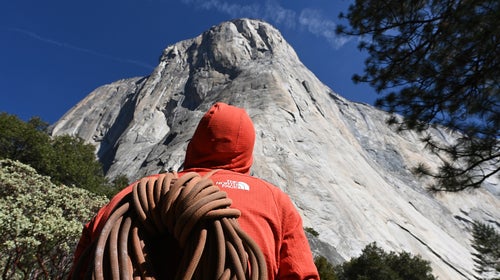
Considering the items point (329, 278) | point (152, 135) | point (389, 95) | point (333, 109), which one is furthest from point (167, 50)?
point (389, 95)

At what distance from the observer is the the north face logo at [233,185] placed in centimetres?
155

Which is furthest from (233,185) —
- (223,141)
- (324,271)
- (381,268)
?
(381,268)

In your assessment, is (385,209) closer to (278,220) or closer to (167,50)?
(278,220)

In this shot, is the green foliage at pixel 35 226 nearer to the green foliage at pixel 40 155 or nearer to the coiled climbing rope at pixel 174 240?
the coiled climbing rope at pixel 174 240

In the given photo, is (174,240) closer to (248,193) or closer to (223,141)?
(248,193)

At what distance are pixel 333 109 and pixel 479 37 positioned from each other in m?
56.7

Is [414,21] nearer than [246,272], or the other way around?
[246,272]

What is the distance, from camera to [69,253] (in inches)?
306

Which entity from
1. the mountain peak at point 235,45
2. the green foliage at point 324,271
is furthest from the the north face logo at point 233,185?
the mountain peak at point 235,45

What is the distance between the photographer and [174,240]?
1425 mm

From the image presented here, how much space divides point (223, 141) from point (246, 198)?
0.97 feet

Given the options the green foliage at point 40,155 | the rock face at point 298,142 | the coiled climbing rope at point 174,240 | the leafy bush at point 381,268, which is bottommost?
the coiled climbing rope at point 174,240

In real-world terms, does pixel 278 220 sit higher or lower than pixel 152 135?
lower

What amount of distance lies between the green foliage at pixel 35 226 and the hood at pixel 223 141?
4.81 metres
